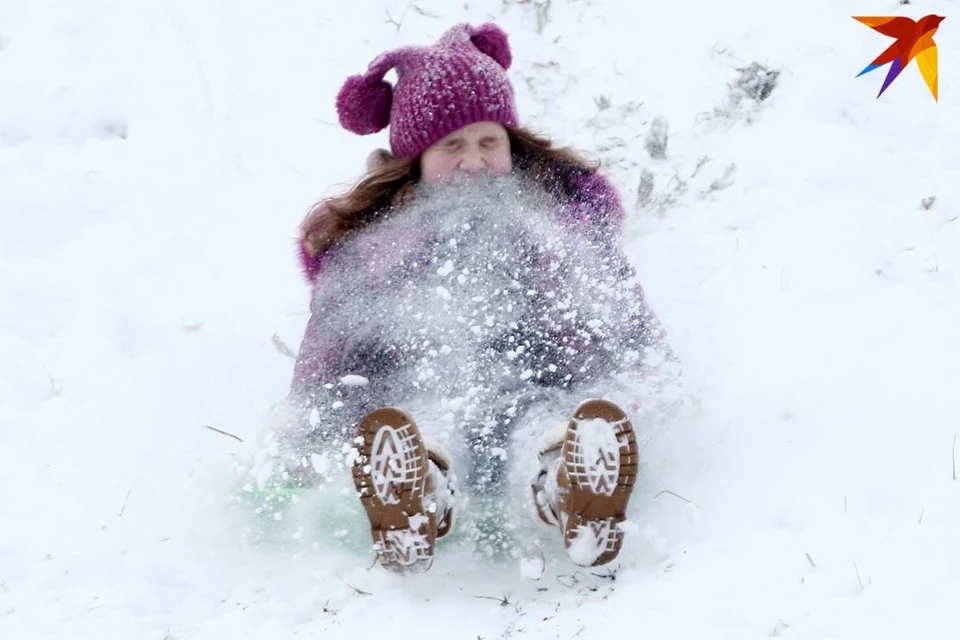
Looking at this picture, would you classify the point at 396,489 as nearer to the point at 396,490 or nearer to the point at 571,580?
the point at 396,490

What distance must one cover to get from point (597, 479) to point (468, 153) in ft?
4.05

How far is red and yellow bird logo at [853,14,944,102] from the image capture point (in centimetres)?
237

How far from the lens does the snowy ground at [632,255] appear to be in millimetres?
1962

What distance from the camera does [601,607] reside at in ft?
6.28

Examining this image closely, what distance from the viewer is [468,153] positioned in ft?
9.04

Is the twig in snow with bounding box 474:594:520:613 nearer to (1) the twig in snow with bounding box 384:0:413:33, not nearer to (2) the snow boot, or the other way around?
(2) the snow boot

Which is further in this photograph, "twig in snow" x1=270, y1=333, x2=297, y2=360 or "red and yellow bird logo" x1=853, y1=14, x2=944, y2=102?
"twig in snow" x1=270, y1=333, x2=297, y2=360

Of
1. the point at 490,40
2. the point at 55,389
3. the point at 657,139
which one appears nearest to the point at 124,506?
the point at 55,389

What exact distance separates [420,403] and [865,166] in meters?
1.93

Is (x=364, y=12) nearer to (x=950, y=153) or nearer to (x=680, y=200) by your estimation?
(x=680, y=200)

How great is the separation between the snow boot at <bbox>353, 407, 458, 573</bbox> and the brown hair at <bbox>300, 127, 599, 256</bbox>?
1.02 metres

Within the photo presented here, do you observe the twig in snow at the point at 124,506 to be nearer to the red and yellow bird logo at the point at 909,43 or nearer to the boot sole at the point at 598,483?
the boot sole at the point at 598,483

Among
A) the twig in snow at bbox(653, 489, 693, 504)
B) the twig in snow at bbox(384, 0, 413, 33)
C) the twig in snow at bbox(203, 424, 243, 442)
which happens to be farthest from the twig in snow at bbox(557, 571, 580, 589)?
the twig in snow at bbox(384, 0, 413, 33)

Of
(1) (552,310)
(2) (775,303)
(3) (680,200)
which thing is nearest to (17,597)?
(1) (552,310)
